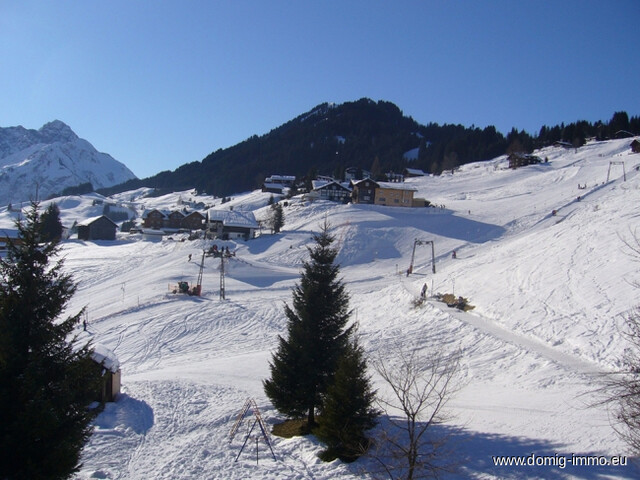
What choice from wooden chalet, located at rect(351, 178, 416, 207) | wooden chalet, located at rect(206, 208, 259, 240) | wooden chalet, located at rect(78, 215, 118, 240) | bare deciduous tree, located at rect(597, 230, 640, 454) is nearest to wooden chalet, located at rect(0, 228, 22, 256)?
wooden chalet, located at rect(78, 215, 118, 240)

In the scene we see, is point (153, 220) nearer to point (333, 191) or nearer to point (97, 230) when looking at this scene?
point (97, 230)

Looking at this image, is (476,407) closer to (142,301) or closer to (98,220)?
(142,301)

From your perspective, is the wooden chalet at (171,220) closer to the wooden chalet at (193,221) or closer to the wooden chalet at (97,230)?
the wooden chalet at (193,221)

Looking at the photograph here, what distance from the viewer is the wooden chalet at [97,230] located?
74562mm

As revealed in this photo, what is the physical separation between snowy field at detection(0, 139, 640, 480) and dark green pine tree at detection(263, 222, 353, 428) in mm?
1423

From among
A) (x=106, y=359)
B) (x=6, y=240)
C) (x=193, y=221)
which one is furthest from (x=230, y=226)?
(x=6, y=240)

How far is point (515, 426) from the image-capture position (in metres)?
12.0

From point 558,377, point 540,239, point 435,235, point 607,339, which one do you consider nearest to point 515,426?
point 558,377

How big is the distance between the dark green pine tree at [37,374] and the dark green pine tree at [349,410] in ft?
19.4

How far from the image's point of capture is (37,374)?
28.2 ft

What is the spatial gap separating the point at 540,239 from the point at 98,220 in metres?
69.7

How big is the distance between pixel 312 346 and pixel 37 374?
25.9 feet

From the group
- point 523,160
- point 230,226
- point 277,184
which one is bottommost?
point 230,226

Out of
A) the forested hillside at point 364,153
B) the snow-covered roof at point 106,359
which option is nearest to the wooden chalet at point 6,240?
the snow-covered roof at point 106,359
